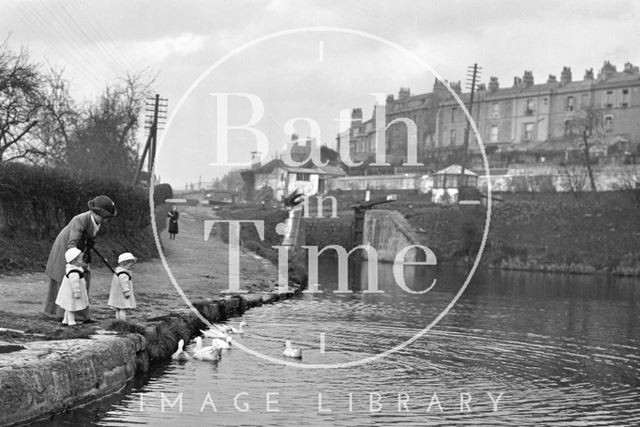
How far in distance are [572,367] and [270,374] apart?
20.8 ft

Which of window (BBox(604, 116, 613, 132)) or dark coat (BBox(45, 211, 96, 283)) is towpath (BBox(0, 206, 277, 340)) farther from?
window (BBox(604, 116, 613, 132))

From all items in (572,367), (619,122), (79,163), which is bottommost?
(572,367)

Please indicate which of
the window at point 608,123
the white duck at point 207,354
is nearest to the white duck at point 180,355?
the white duck at point 207,354

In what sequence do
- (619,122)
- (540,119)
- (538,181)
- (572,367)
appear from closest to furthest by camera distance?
(572,367)
(538,181)
(619,122)
(540,119)

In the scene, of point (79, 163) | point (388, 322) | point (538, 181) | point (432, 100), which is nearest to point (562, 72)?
point (432, 100)

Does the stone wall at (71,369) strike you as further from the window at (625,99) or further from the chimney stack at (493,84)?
the chimney stack at (493,84)

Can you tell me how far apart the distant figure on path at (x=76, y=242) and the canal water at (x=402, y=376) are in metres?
2.20

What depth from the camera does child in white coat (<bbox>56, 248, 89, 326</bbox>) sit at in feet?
47.5

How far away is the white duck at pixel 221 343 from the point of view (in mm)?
16594

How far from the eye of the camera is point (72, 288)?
14.5m

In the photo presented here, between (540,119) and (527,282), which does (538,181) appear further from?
(527,282)

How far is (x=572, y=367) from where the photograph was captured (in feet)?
58.2

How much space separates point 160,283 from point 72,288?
11150 millimetres

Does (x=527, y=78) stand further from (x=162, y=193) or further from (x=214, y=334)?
(x=214, y=334)
